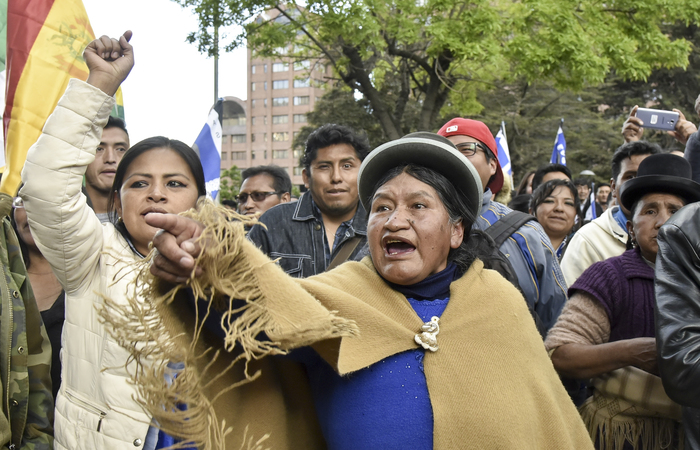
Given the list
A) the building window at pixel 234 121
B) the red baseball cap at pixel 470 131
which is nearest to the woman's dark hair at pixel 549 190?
the red baseball cap at pixel 470 131

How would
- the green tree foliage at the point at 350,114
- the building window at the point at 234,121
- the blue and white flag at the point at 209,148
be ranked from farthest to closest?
the building window at the point at 234,121, the green tree foliage at the point at 350,114, the blue and white flag at the point at 209,148

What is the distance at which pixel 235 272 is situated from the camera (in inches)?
57.6

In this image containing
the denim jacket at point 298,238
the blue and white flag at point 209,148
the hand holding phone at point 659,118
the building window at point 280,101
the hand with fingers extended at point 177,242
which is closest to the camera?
the hand with fingers extended at point 177,242

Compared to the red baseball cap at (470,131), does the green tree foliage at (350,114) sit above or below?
above

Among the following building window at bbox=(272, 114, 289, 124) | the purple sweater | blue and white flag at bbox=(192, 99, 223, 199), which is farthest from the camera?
building window at bbox=(272, 114, 289, 124)

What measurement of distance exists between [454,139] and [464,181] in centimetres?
148

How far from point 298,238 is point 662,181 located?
1.94 m

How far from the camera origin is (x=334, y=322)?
153 centimetres

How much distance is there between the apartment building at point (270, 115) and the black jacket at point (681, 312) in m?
84.6

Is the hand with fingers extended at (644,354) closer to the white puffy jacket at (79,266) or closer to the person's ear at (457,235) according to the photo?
the person's ear at (457,235)

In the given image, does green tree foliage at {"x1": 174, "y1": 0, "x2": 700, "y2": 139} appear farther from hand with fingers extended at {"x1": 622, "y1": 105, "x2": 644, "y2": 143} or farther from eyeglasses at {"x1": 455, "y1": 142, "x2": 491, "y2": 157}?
eyeglasses at {"x1": 455, "y1": 142, "x2": 491, "y2": 157}

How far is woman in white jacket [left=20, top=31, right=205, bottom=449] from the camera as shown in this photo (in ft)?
7.16

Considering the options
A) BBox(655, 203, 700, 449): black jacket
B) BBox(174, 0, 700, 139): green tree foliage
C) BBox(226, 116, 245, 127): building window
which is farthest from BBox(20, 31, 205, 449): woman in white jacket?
BBox(226, 116, 245, 127): building window

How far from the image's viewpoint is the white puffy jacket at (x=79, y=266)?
2.18m
